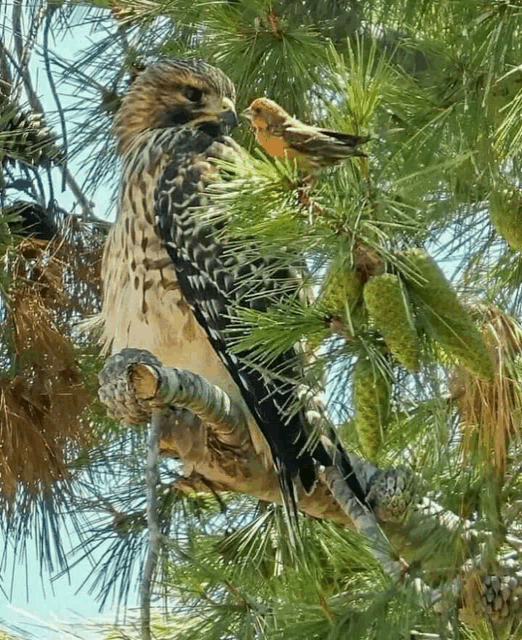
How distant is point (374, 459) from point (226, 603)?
599mm

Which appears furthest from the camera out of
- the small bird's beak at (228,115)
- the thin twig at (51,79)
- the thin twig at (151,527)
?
the thin twig at (51,79)

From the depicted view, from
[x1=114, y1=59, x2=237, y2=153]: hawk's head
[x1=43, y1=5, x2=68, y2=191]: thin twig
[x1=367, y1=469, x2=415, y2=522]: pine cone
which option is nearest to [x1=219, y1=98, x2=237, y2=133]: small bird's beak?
[x1=114, y1=59, x2=237, y2=153]: hawk's head

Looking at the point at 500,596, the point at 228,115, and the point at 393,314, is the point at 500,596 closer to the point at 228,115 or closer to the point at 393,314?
the point at 393,314

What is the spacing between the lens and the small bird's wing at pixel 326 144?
2.12 meters

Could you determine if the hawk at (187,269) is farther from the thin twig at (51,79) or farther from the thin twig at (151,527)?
the thin twig at (151,527)

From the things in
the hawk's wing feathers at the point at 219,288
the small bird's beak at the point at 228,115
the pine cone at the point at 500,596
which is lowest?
the pine cone at the point at 500,596

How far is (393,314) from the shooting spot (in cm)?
203

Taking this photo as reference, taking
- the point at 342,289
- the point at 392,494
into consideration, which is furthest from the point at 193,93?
the point at 342,289

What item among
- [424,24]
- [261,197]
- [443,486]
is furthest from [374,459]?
[424,24]

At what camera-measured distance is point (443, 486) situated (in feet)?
9.80

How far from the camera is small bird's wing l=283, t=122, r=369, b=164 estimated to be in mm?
2123

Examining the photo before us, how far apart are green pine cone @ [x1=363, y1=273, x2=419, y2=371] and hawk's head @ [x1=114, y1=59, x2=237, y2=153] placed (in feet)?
5.21

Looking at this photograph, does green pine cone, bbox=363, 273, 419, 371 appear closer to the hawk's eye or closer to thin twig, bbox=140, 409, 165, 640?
thin twig, bbox=140, 409, 165, 640

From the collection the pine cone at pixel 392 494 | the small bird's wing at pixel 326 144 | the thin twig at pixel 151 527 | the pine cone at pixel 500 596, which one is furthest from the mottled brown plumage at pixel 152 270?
the small bird's wing at pixel 326 144
